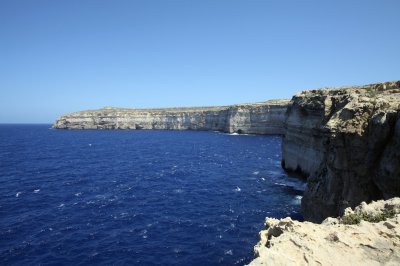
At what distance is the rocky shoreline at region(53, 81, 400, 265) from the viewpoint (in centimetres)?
1284

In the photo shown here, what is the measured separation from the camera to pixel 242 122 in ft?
525

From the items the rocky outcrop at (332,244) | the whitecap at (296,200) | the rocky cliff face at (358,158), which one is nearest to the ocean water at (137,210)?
the whitecap at (296,200)

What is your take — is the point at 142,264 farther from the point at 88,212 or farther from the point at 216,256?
the point at 88,212

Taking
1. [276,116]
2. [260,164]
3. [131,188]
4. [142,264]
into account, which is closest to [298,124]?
[260,164]

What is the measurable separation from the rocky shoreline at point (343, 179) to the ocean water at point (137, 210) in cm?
661

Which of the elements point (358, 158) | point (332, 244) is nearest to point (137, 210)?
point (358, 158)

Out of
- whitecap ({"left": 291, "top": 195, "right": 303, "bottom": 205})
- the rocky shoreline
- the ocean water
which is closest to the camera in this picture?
the rocky shoreline

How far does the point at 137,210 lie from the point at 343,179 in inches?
942

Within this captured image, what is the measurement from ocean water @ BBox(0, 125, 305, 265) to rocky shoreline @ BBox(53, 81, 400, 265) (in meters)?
6.61

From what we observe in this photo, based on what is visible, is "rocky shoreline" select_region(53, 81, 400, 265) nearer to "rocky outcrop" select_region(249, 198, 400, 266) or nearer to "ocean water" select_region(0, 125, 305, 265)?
"rocky outcrop" select_region(249, 198, 400, 266)

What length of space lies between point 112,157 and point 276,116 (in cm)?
8065

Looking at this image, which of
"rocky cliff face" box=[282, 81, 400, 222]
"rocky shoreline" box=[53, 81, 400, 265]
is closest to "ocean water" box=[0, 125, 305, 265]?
"rocky shoreline" box=[53, 81, 400, 265]

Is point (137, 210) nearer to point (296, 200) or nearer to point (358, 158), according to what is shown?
point (296, 200)

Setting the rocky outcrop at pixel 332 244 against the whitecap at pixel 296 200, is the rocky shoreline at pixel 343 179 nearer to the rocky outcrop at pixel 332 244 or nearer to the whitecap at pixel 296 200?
the rocky outcrop at pixel 332 244
